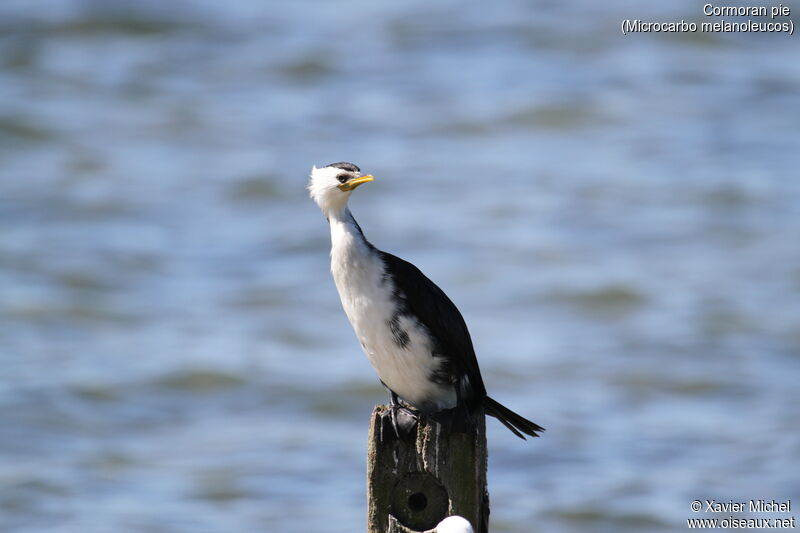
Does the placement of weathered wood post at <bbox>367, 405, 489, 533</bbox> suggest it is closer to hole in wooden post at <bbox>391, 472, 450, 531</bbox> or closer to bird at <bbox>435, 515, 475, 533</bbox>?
hole in wooden post at <bbox>391, 472, 450, 531</bbox>

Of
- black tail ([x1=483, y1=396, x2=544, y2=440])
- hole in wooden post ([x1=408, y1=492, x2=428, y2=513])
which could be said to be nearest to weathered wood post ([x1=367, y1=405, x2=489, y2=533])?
hole in wooden post ([x1=408, y1=492, x2=428, y2=513])

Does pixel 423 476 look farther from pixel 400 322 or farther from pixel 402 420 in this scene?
pixel 400 322

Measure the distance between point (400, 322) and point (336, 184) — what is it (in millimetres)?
639

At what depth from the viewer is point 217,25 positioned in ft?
74.6

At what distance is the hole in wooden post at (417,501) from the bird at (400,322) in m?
0.45

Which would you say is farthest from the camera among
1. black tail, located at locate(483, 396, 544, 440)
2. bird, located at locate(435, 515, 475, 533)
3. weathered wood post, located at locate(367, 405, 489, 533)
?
black tail, located at locate(483, 396, 544, 440)

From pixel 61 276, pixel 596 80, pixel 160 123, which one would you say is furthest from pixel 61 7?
pixel 596 80

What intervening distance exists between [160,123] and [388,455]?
16.1 metres

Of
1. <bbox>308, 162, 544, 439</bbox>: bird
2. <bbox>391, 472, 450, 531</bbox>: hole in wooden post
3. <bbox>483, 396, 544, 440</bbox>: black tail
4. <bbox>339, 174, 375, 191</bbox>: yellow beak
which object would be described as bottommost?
<bbox>391, 472, 450, 531</bbox>: hole in wooden post

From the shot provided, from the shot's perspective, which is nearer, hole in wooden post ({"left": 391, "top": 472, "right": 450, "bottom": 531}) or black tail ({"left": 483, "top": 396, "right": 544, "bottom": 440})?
hole in wooden post ({"left": 391, "top": 472, "right": 450, "bottom": 531})

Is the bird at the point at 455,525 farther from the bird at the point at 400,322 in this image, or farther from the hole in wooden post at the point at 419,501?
the bird at the point at 400,322

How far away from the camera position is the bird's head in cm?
531

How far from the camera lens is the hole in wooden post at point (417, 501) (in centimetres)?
494

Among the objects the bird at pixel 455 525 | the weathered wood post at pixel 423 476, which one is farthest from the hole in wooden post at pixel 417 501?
the bird at pixel 455 525
